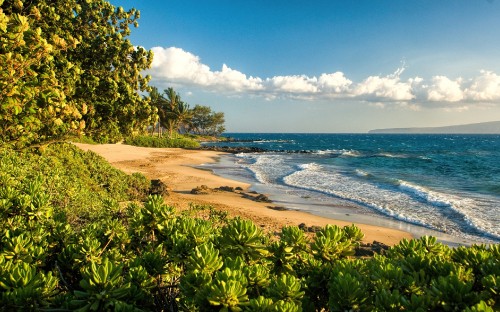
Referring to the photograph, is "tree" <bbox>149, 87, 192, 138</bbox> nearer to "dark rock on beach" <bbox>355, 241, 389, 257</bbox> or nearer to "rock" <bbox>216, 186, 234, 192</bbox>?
"rock" <bbox>216, 186, 234, 192</bbox>

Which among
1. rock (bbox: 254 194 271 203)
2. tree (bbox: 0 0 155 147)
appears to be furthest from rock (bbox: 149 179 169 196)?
tree (bbox: 0 0 155 147)

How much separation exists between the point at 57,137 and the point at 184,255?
599cm

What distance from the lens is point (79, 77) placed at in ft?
25.2

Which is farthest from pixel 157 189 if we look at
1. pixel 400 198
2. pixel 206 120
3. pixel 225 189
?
pixel 206 120

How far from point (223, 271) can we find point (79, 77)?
7388mm

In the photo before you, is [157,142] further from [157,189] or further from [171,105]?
[157,189]

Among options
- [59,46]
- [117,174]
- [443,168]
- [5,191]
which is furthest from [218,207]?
[443,168]

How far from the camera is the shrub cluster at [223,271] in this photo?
6.55 ft

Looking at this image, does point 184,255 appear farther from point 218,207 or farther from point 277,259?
point 218,207

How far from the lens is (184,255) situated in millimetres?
2742

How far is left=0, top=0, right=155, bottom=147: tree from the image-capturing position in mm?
5809

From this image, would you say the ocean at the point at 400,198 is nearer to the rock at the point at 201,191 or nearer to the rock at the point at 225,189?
the rock at the point at 225,189

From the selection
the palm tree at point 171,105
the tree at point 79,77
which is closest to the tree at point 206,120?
the palm tree at point 171,105

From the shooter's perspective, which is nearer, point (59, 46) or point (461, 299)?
point (461, 299)
